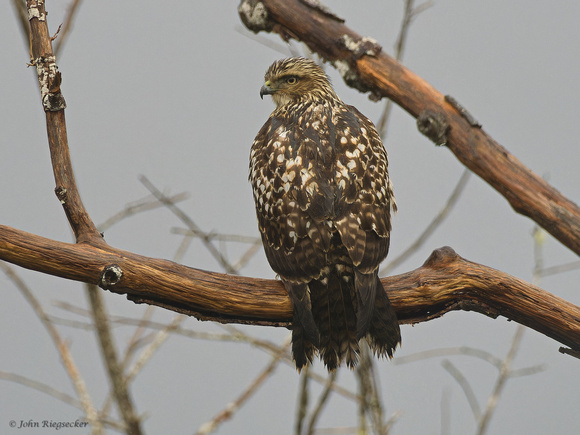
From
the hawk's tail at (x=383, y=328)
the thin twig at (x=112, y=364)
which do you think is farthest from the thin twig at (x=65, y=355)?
the hawk's tail at (x=383, y=328)

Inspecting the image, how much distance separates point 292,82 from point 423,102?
2.04 metres

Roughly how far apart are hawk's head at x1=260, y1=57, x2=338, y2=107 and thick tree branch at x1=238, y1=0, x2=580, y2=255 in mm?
1678

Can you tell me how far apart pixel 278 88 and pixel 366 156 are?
1.37m

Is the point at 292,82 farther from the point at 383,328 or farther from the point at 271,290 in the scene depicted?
the point at 383,328

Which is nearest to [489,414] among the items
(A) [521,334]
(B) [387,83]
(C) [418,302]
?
(A) [521,334]

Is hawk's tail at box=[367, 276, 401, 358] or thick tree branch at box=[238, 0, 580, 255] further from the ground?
thick tree branch at box=[238, 0, 580, 255]

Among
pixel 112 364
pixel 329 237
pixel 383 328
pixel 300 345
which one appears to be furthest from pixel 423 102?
pixel 112 364

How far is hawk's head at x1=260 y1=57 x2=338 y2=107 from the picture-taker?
5.09 metres

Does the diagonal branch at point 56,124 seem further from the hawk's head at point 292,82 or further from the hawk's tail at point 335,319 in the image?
the hawk's head at point 292,82

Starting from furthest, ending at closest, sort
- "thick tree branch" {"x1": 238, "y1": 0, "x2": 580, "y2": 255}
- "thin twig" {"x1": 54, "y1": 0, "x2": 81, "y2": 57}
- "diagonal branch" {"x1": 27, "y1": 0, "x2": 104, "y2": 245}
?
"thin twig" {"x1": 54, "y1": 0, "x2": 81, "y2": 57}, "diagonal branch" {"x1": 27, "y1": 0, "x2": 104, "y2": 245}, "thick tree branch" {"x1": 238, "y1": 0, "x2": 580, "y2": 255}

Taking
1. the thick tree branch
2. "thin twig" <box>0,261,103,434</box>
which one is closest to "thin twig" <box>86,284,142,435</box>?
"thin twig" <box>0,261,103,434</box>

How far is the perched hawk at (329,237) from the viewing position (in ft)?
11.8

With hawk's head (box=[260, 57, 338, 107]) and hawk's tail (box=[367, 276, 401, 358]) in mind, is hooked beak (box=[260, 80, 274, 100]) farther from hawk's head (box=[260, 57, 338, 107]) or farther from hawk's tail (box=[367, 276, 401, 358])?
hawk's tail (box=[367, 276, 401, 358])

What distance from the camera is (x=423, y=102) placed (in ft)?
10.5
